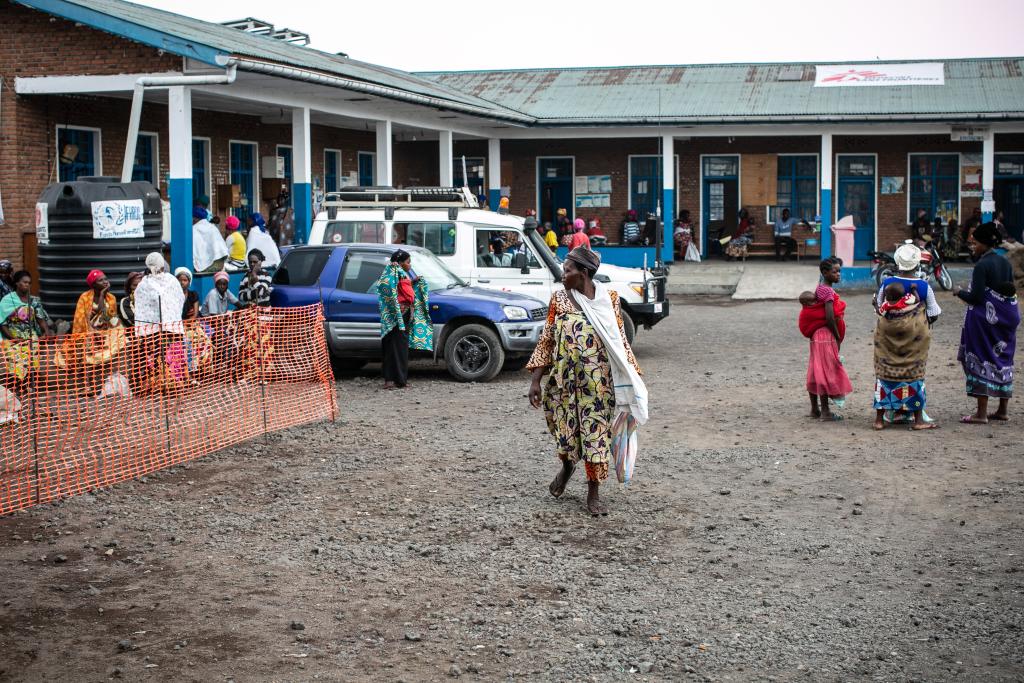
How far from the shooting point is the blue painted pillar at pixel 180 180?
1641cm

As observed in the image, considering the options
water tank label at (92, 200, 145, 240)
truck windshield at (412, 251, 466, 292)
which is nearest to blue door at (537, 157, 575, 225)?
truck windshield at (412, 251, 466, 292)

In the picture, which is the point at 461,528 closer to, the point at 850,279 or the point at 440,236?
the point at 440,236

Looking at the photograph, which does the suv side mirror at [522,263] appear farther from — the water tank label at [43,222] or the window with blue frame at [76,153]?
the window with blue frame at [76,153]

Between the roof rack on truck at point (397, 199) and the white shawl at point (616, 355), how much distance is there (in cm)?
799

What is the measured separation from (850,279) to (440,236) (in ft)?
49.1

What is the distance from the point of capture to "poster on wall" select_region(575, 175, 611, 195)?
→ 32906 mm

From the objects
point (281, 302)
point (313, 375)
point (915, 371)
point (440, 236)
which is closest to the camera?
point (915, 371)

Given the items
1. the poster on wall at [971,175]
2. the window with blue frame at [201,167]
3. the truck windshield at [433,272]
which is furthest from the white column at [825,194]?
the truck windshield at [433,272]

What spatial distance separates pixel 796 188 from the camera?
32.2 metres

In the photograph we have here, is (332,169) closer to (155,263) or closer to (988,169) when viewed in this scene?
(155,263)

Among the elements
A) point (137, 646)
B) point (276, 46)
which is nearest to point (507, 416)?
point (137, 646)

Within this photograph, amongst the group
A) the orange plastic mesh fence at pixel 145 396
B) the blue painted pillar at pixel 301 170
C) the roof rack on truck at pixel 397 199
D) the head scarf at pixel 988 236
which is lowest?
the orange plastic mesh fence at pixel 145 396

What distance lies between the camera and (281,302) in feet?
46.7

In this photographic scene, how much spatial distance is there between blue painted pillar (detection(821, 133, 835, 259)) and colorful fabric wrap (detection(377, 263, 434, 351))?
1669cm
